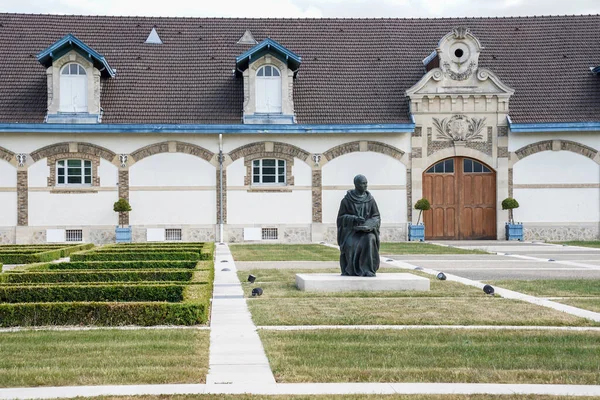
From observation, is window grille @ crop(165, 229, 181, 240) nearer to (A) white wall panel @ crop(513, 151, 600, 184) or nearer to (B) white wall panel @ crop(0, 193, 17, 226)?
(B) white wall panel @ crop(0, 193, 17, 226)

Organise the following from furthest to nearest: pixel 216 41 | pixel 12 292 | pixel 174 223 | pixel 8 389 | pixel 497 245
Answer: pixel 216 41 → pixel 174 223 → pixel 497 245 → pixel 12 292 → pixel 8 389

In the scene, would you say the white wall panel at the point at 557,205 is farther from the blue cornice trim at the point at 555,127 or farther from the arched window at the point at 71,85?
the arched window at the point at 71,85

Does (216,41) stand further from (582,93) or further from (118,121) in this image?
(582,93)

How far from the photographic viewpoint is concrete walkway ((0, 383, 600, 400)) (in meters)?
7.68

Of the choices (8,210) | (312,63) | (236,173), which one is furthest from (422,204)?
(8,210)

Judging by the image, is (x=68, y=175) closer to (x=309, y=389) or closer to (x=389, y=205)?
(x=389, y=205)

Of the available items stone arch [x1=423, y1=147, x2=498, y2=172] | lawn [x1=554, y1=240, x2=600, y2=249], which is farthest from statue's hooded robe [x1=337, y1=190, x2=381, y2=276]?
stone arch [x1=423, y1=147, x2=498, y2=172]

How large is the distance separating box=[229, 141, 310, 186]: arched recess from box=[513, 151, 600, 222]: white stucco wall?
28.5 ft

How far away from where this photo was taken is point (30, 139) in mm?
32188

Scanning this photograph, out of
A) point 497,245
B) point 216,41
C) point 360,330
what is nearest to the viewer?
point 360,330

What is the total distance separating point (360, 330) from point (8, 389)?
453 cm

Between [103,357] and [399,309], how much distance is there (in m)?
5.10

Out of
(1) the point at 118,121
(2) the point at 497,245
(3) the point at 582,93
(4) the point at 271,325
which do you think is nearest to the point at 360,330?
(4) the point at 271,325

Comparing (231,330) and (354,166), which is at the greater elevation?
(354,166)
